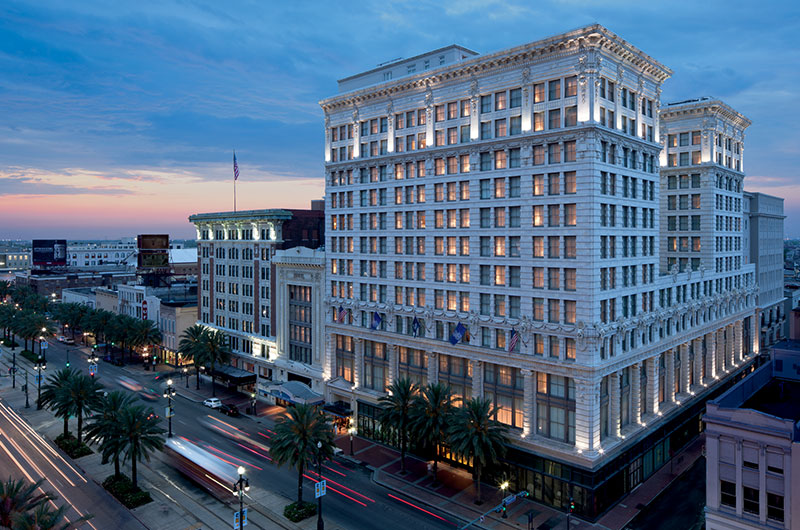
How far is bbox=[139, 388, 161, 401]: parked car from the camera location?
79081 mm

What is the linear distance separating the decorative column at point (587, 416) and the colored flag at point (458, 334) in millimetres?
12222

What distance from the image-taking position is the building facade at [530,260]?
47.7 meters

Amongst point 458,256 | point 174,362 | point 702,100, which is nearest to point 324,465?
point 458,256

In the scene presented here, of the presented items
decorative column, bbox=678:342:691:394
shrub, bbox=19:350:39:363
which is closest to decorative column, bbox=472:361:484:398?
decorative column, bbox=678:342:691:394

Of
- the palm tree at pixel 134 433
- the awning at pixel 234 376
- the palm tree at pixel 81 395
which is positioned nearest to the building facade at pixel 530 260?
the awning at pixel 234 376

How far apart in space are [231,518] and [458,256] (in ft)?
106

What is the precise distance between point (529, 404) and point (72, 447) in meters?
49.4

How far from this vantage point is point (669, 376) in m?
61.4

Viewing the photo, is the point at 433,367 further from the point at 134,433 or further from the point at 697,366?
the point at 697,366

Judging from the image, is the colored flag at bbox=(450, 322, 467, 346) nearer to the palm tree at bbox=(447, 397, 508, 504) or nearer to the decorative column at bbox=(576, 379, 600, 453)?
the palm tree at bbox=(447, 397, 508, 504)

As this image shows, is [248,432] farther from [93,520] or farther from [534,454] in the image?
[534,454]

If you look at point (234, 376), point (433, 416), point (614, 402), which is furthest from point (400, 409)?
point (234, 376)

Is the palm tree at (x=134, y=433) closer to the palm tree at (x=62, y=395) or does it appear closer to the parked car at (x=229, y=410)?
the palm tree at (x=62, y=395)

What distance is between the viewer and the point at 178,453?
2255 inches
